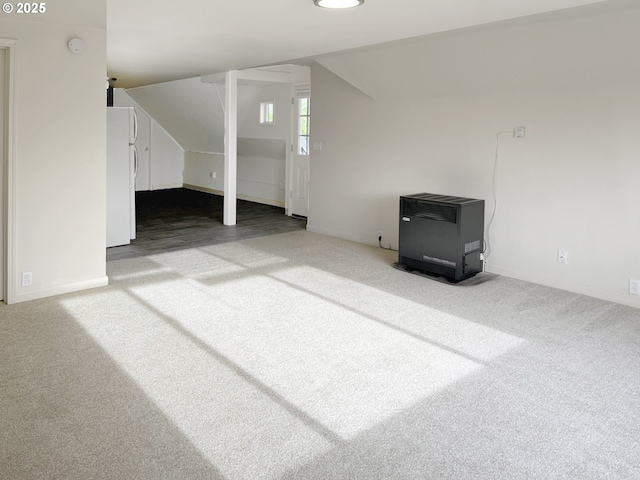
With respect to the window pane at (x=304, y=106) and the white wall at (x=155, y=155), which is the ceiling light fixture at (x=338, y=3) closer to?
the window pane at (x=304, y=106)

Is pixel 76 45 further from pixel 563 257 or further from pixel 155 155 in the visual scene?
pixel 155 155

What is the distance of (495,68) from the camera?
183 inches

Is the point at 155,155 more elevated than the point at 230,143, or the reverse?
the point at 155,155

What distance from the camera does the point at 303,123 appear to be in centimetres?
799

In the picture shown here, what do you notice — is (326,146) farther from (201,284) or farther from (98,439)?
(98,439)

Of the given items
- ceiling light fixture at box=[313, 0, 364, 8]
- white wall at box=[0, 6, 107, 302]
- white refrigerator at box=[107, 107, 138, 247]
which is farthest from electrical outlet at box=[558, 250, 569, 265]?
white refrigerator at box=[107, 107, 138, 247]

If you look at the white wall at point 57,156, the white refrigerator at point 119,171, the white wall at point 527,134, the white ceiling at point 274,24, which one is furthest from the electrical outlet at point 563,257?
the white refrigerator at point 119,171

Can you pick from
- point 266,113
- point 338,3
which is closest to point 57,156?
point 338,3

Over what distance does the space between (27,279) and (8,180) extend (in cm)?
77

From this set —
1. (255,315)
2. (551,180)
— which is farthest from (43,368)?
(551,180)

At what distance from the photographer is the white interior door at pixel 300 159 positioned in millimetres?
7934

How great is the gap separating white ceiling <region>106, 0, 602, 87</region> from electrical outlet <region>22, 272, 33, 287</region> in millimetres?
2074

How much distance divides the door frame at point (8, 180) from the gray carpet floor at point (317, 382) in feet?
0.83

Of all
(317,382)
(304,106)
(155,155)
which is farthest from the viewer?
(155,155)
